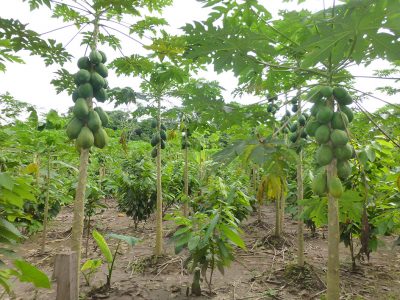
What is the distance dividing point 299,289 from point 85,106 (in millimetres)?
3348

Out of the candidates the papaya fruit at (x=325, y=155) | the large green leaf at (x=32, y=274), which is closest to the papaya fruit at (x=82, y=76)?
the large green leaf at (x=32, y=274)

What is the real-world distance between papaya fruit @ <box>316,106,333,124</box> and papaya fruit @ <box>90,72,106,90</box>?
1.76 metres

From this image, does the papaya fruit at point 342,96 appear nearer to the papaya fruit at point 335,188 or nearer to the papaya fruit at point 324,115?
the papaya fruit at point 324,115

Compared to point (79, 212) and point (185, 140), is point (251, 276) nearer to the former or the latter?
point (79, 212)

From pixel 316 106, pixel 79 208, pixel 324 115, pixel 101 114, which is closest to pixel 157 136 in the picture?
pixel 101 114

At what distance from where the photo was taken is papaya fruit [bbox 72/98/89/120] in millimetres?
2607

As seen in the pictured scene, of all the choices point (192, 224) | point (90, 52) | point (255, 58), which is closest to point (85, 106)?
point (90, 52)

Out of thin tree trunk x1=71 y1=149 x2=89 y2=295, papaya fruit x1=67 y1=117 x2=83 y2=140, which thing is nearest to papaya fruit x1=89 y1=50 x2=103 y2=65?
papaya fruit x1=67 y1=117 x2=83 y2=140

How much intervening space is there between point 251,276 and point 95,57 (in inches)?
140

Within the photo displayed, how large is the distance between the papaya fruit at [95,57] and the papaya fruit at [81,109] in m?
0.35

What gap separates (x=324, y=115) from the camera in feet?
7.41

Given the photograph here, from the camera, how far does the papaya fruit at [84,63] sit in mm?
2738

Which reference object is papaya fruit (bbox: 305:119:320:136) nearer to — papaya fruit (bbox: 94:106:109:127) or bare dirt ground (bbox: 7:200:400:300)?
papaya fruit (bbox: 94:106:109:127)

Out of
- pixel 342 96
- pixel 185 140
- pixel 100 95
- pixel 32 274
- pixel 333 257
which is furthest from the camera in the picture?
pixel 185 140
